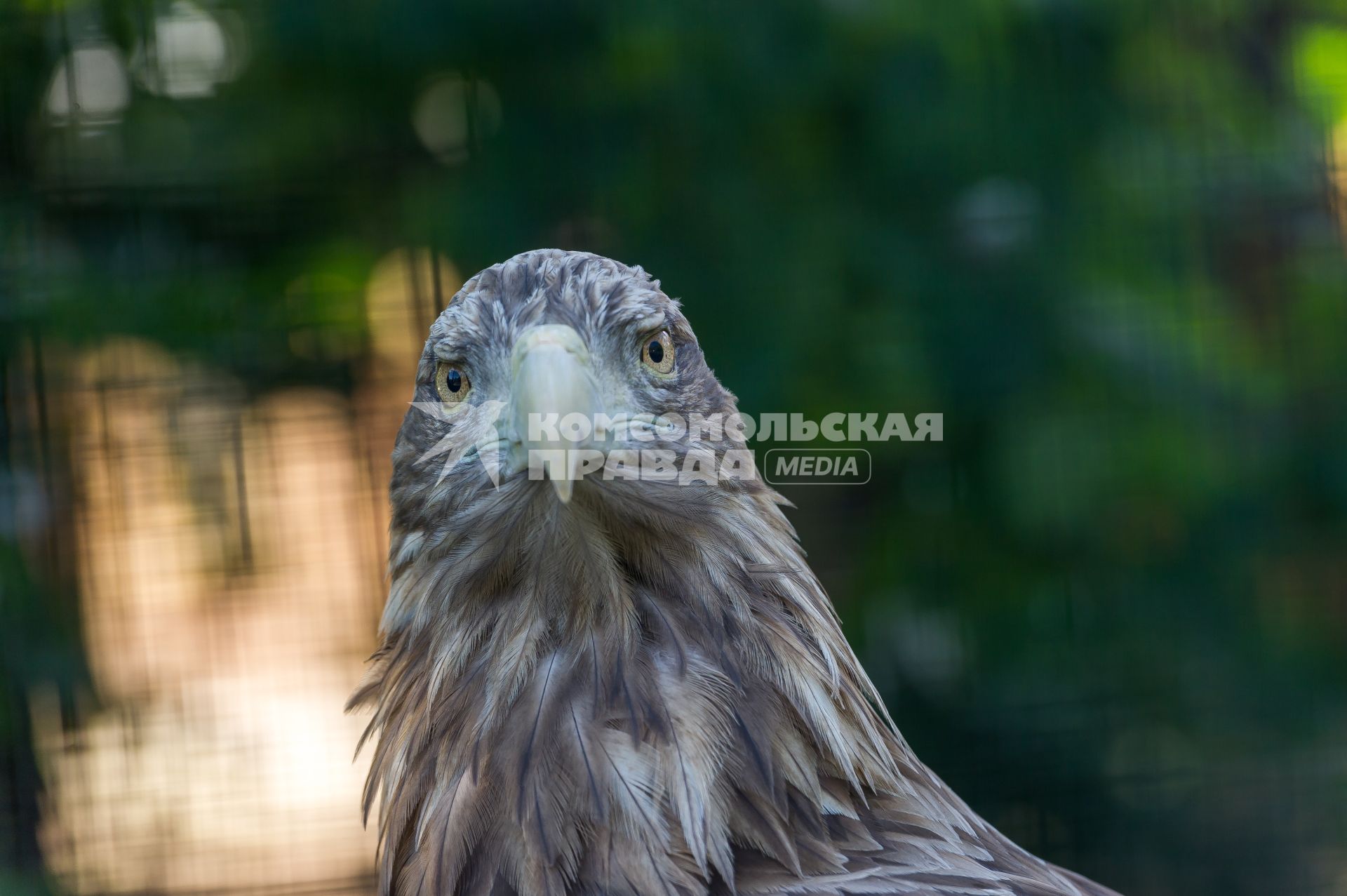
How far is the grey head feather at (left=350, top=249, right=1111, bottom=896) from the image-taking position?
1.04 m

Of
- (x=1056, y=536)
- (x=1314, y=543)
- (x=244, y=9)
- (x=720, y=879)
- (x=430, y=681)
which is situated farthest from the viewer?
(x=1314, y=543)

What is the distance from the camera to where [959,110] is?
2.27 meters

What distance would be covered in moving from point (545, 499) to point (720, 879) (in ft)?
1.20

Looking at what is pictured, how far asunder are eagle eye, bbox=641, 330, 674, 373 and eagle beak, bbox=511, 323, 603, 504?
147 millimetres

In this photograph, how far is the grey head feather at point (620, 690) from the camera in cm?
104

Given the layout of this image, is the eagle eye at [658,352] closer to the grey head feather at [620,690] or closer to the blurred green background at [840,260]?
the grey head feather at [620,690]

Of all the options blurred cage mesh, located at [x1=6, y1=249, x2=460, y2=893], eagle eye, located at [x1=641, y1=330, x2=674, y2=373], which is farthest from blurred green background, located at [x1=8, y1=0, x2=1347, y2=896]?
eagle eye, located at [x1=641, y1=330, x2=674, y2=373]

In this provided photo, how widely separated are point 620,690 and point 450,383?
1.15 feet

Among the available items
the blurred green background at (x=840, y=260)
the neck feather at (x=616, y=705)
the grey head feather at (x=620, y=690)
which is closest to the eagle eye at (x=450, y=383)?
the grey head feather at (x=620, y=690)

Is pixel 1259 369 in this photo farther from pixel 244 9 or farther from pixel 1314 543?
pixel 244 9

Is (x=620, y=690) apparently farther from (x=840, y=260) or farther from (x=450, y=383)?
(x=840, y=260)

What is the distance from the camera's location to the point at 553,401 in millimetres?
976

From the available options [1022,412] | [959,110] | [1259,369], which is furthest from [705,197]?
[1259,369]

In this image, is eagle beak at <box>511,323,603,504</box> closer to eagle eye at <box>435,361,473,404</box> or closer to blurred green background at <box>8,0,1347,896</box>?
eagle eye at <box>435,361,473,404</box>
